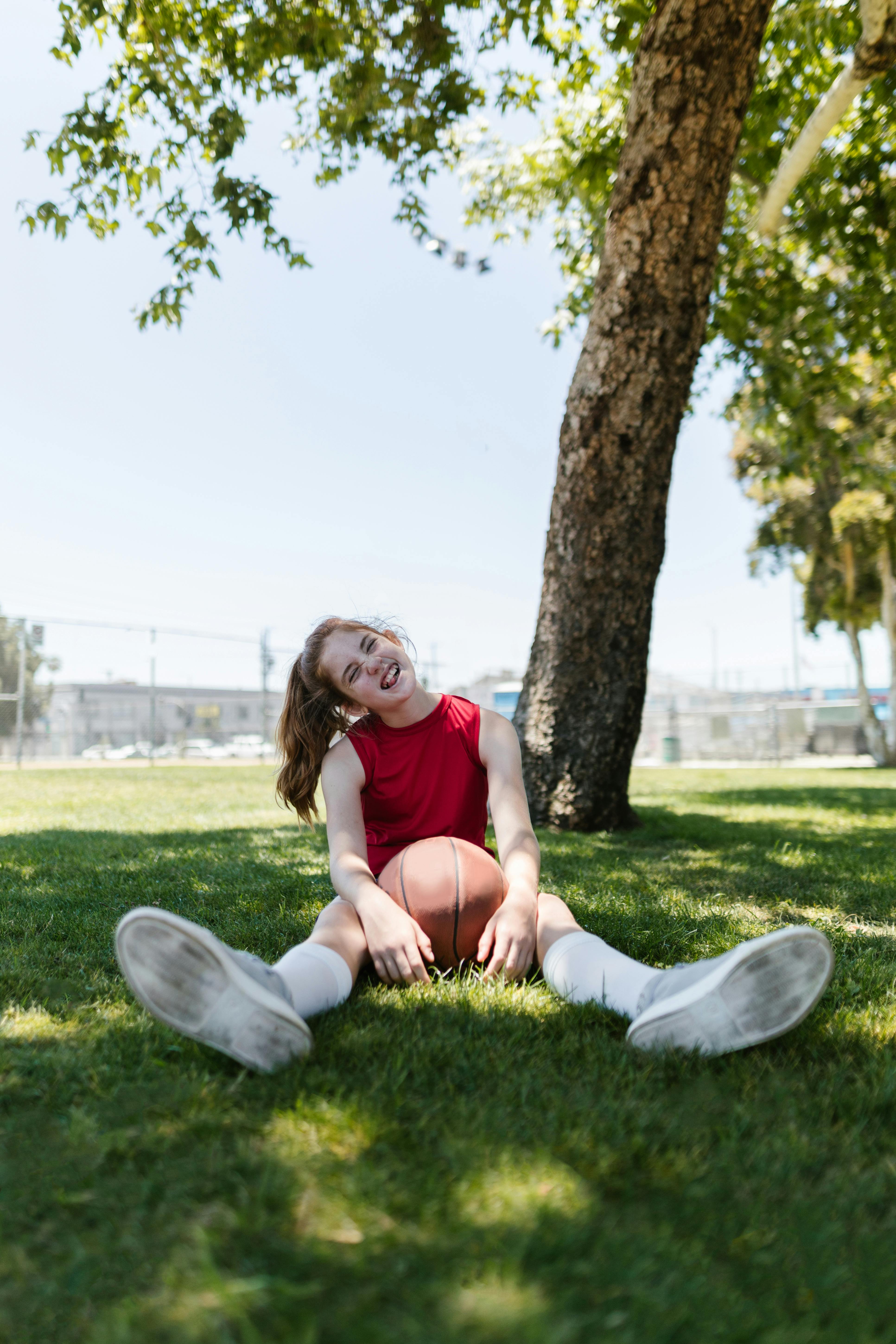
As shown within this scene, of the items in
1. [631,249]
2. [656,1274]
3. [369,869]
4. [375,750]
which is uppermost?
[631,249]

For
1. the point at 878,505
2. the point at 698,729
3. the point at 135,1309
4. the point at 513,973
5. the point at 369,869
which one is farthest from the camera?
the point at 698,729

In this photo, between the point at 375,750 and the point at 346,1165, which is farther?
the point at 375,750

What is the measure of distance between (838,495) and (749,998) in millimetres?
23054

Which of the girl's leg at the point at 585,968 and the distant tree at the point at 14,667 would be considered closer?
the girl's leg at the point at 585,968

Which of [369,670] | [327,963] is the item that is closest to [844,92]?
[369,670]

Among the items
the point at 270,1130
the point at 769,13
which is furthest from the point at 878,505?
the point at 270,1130

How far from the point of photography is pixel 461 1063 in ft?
6.17

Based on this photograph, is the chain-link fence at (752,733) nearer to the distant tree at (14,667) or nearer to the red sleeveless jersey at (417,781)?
the distant tree at (14,667)

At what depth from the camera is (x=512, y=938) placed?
8.00ft

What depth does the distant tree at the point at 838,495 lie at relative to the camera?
10.7 metres

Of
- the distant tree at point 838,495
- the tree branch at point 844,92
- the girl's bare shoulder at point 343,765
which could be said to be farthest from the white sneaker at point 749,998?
the distant tree at point 838,495

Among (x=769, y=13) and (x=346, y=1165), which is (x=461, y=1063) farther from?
(x=769, y=13)

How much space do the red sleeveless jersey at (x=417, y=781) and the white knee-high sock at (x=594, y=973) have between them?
668 mm

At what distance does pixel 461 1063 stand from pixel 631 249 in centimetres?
588
